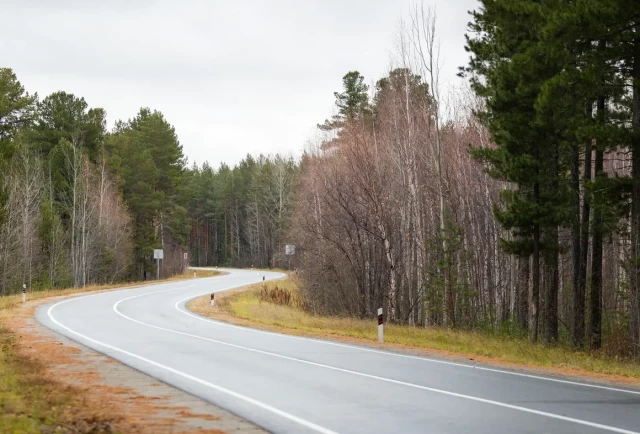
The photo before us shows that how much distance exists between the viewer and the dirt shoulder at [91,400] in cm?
845

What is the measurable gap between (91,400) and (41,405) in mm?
868

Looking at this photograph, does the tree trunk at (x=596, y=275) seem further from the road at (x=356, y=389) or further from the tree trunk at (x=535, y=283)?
the road at (x=356, y=389)

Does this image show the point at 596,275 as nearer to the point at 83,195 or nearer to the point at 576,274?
the point at 576,274

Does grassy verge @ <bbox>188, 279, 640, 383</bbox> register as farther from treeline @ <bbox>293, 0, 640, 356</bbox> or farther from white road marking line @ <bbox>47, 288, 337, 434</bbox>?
white road marking line @ <bbox>47, 288, 337, 434</bbox>

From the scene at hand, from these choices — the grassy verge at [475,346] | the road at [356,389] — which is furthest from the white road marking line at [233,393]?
the grassy verge at [475,346]

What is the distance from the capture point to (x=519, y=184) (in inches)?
810

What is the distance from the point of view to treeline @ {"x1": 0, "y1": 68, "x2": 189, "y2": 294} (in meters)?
52.4

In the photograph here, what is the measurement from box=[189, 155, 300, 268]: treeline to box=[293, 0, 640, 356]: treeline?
220 feet

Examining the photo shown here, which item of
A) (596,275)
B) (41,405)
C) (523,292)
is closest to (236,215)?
(523,292)

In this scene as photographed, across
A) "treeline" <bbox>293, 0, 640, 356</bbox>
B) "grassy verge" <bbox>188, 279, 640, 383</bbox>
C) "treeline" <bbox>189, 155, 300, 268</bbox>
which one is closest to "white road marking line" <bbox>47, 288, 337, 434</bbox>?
"grassy verge" <bbox>188, 279, 640, 383</bbox>

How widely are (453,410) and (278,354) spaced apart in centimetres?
749

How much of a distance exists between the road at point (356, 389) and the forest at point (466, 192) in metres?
6.45

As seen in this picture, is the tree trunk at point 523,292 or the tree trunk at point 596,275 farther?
the tree trunk at point 523,292

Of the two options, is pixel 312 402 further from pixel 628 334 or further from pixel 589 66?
pixel 628 334
